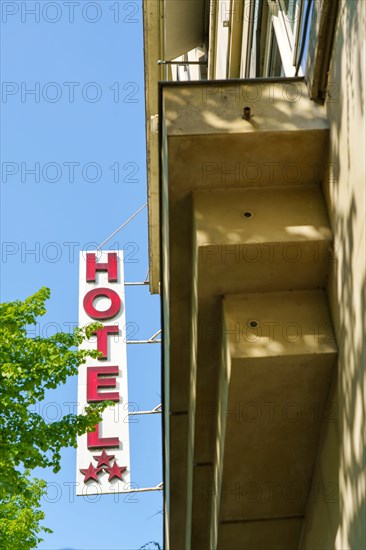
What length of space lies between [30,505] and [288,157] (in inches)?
438

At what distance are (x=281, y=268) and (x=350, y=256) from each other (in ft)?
2.42

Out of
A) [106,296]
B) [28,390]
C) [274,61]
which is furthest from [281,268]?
[106,296]

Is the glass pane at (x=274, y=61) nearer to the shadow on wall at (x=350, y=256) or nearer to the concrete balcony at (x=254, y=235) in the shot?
the concrete balcony at (x=254, y=235)

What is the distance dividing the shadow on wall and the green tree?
571 cm

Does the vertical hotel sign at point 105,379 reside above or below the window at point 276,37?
below

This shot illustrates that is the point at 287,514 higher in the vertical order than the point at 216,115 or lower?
lower

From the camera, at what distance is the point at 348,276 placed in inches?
191

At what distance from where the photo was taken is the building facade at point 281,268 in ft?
15.8

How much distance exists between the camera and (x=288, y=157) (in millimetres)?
5469

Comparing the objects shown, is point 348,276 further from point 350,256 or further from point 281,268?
point 281,268

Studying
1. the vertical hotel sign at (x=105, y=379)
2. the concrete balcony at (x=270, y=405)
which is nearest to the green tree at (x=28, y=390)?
the concrete balcony at (x=270, y=405)

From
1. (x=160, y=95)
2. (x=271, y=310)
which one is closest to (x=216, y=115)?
(x=160, y=95)

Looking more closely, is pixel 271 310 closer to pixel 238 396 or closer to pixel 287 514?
pixel 238 396

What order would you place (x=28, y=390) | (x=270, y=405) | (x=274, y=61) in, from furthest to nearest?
1. (x=28, y=390)
2. (x=274, y=61)
3. (x=270, y=405)
